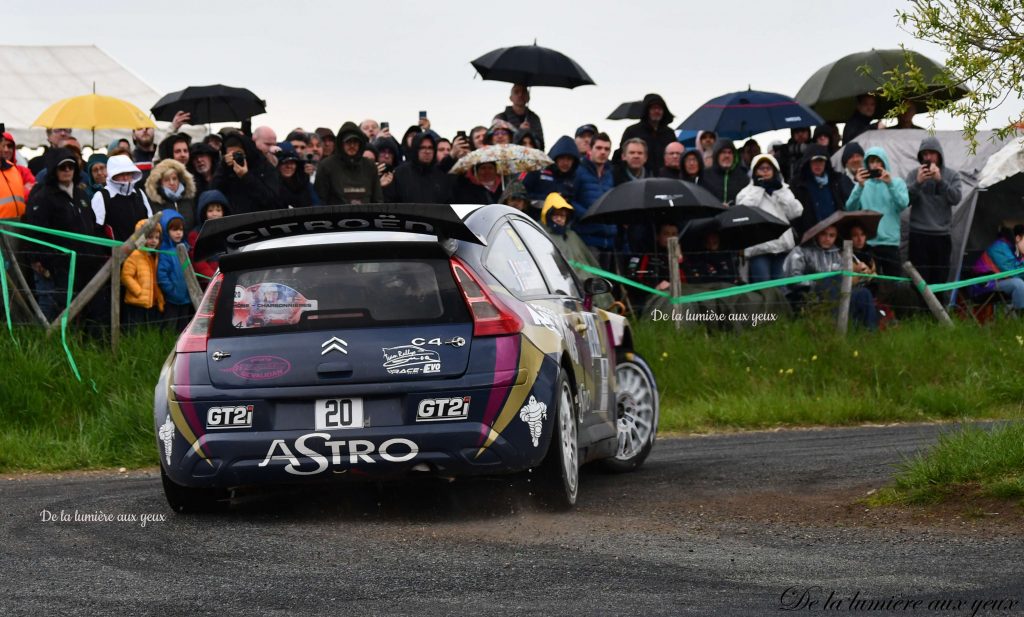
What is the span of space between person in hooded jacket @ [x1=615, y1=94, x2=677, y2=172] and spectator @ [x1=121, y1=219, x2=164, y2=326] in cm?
689

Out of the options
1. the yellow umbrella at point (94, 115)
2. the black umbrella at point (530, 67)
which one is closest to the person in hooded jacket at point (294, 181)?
the yellow umbrella at point (94, 115)

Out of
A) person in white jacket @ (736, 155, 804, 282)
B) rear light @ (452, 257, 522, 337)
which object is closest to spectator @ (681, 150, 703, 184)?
person in white jacket @ (736, 155, 804, 282)

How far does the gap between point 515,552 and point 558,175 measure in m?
11.5

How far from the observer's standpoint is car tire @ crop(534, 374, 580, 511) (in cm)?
917

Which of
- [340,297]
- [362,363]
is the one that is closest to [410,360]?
[362,363]

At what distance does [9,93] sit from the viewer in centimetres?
3044

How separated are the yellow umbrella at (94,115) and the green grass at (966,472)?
13.6 m

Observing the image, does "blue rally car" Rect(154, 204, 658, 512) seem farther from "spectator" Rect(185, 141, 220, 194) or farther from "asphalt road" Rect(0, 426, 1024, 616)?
"spectator" Rect(185, 141, 220, 194)

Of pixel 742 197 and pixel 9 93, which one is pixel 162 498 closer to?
pixel 742 197

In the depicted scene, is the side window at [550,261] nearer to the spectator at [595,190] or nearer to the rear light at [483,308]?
the rear light at [483,308]

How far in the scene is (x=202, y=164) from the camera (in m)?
17.9

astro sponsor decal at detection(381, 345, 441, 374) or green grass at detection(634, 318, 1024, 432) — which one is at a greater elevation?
astro sponsor decal at detection(381, 345, 441, 374)

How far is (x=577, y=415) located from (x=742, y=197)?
31.2ft

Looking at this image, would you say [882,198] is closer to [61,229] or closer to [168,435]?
[61,229]
